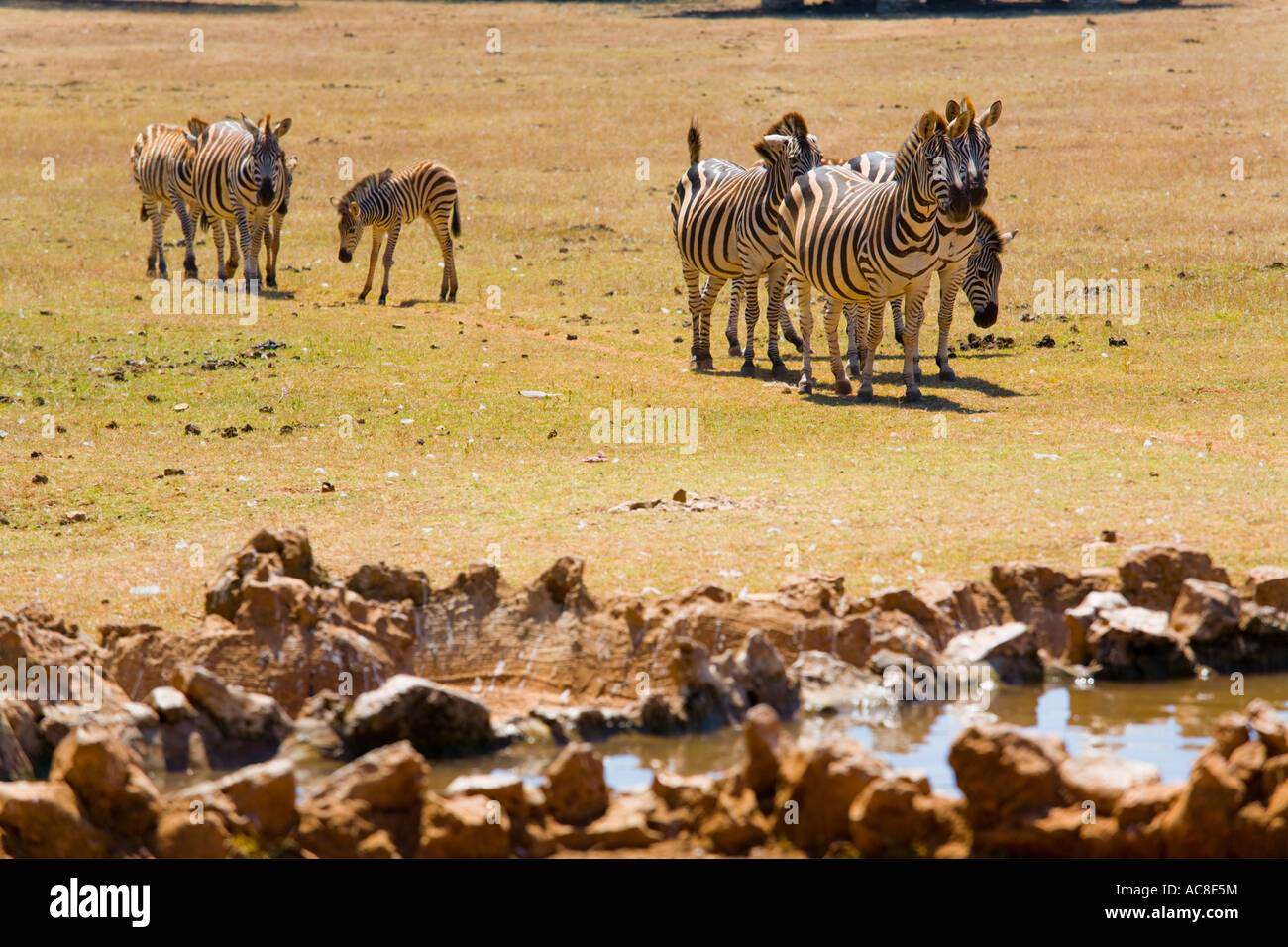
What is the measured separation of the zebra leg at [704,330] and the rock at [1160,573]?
980 cm

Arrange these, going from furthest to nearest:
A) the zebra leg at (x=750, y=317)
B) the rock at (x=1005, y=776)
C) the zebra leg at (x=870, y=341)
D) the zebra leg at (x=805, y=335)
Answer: the zebra leg at (x=750, y=317) → the zebra leg at (x=805, y=335) → the zebra leg at (x=870, y=341) → the rock at (x=1005, y=776)

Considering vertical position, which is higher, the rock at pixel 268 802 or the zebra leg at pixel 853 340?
the zebra leg at pixel 853 340

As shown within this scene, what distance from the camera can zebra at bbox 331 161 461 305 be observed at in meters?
23.3

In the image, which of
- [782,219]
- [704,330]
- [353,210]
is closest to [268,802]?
[782,219]

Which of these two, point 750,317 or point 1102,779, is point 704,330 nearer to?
point 750,317

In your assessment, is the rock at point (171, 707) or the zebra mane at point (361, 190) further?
the zebra mane at point (361, 190)

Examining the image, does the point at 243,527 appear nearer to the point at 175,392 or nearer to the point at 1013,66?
the point at 175,392

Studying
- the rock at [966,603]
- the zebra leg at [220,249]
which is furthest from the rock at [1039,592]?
the zebra leg at [220,249]

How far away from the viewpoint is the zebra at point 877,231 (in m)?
15.6

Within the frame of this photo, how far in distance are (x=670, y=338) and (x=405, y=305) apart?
168 inches

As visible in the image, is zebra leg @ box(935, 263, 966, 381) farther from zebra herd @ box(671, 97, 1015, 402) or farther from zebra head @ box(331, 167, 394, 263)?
zebra head @ box(331, 167, 394, 263)

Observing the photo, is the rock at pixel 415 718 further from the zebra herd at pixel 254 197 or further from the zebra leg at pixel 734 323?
the zebra herd at pixel 254 197

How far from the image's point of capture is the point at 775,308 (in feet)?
63.6

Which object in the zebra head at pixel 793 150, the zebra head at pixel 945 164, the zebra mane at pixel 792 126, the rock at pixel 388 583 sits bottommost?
the rock at pixel 388 583
